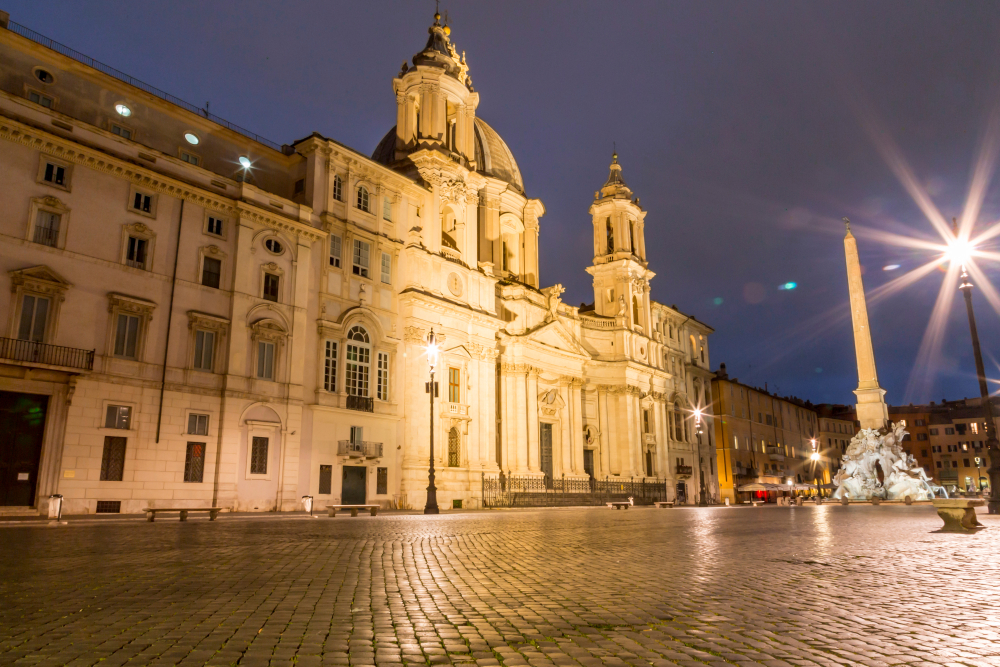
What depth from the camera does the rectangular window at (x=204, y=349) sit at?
28297 millimetres

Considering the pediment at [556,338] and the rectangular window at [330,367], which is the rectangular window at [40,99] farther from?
the pediment at [556,338]

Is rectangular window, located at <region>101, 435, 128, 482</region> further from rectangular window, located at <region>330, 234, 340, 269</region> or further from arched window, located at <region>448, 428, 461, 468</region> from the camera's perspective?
arched window, located at <region>448, 428, 461, 468</region>

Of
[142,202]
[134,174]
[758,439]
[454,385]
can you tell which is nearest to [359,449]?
[454,385]

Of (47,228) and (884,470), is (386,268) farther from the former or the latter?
(884,470)

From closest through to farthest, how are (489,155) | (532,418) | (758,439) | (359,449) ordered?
(359,449) → (532,418) → (489,155) → (758,439)

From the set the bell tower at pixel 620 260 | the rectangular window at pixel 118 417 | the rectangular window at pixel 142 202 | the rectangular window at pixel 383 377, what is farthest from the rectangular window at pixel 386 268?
the bell tower at pixel 620 260

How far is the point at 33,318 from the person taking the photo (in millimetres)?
23875

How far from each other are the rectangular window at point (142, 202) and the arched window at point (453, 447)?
67.2ft

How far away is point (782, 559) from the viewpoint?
9758mm

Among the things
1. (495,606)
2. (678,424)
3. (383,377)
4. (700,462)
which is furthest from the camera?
(700,462)

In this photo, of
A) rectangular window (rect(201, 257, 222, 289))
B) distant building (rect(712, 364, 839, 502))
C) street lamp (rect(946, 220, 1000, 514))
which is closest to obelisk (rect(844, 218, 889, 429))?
street lamp (rect(946, 220, 1000, 514))

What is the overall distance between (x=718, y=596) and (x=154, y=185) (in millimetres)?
28204

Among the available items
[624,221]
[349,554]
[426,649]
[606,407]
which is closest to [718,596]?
[426,649]

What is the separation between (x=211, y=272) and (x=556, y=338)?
1170 inches
